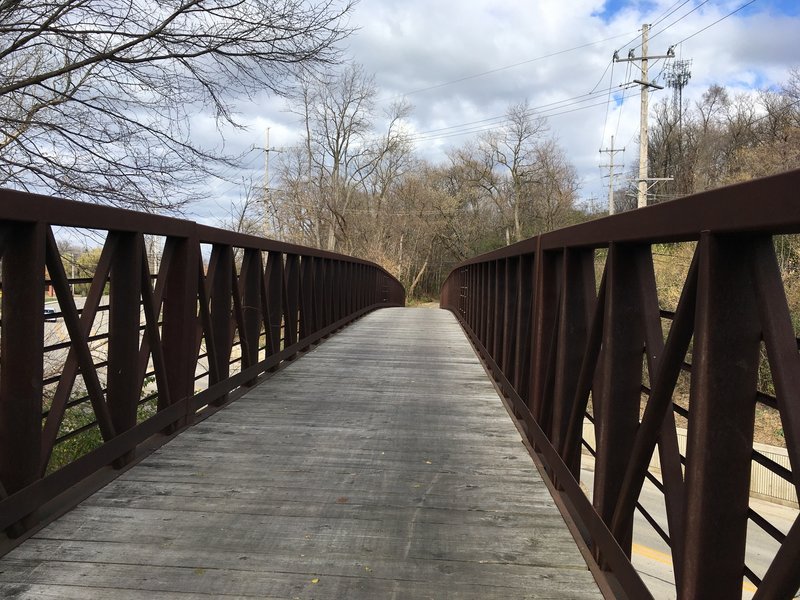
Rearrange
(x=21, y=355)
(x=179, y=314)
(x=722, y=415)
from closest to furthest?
(x=722, y=415), (x=21, y=355), (x=179, y=314)

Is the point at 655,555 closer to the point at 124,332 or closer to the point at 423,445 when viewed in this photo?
the point at 423,445

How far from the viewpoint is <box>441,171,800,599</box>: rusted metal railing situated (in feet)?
4.17

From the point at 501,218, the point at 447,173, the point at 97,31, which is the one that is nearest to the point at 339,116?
the point at 447,173

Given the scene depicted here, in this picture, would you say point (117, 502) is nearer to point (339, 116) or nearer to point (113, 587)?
point (113, 587)

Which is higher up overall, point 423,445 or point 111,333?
point 111,333

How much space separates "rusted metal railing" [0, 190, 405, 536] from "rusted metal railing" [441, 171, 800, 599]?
2193 mm

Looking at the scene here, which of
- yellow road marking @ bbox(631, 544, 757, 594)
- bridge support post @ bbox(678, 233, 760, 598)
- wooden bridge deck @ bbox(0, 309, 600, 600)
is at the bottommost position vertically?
yellow road marking @ bbox(631, 544, 757, 594)

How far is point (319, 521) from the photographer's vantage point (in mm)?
2686

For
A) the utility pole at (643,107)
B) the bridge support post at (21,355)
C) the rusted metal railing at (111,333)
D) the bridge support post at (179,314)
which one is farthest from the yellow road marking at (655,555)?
the utility pole at (643,107)

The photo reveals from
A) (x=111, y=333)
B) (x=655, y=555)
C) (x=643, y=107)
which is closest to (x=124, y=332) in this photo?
(x=111, y=333)

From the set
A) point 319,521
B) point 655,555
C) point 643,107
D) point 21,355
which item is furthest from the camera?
point 643,107

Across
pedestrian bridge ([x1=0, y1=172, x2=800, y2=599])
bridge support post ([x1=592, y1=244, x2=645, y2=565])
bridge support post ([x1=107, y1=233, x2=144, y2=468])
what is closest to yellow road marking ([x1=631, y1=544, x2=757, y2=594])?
pedestrian bridge ([x1=0, y1=172, x2=800, y2=599])

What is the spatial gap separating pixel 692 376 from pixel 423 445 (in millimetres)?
2528

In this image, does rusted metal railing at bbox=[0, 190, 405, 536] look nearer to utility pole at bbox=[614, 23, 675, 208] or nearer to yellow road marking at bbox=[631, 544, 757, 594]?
yellow road marking at bbox=[631, 544, 757, 594]
